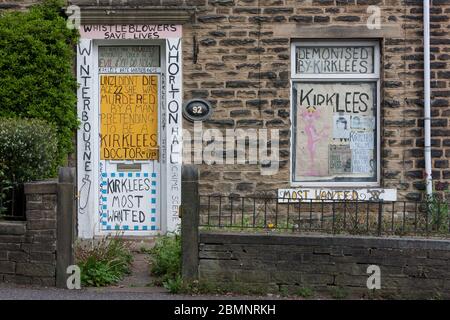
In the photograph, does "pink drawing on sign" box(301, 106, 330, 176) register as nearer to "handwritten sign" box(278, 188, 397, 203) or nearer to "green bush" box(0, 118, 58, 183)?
"handwritten sign" box(278, 188, 397, 203)

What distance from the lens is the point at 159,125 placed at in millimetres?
10070

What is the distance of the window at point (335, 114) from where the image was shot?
400 inches

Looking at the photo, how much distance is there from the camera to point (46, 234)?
7301 mm

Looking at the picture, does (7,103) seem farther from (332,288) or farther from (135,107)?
(332,288)

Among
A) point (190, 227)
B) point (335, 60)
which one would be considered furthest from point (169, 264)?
point (335, 60)

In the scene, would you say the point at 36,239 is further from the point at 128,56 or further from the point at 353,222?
the point at 128,56

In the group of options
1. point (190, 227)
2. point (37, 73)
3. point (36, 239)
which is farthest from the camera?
point (37, 73)

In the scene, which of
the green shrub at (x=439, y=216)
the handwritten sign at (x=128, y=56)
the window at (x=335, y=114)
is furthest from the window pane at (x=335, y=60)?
the green shrub at (x=439, y=216)

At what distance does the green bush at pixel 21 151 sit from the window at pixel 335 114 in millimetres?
3722

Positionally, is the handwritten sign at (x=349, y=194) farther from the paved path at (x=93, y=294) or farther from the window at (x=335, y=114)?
the paved path at (x=93, y=294)

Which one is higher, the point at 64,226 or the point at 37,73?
the point at 37,73

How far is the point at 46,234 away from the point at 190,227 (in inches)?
57.7

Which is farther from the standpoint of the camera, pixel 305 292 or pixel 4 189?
pixel 4 189
